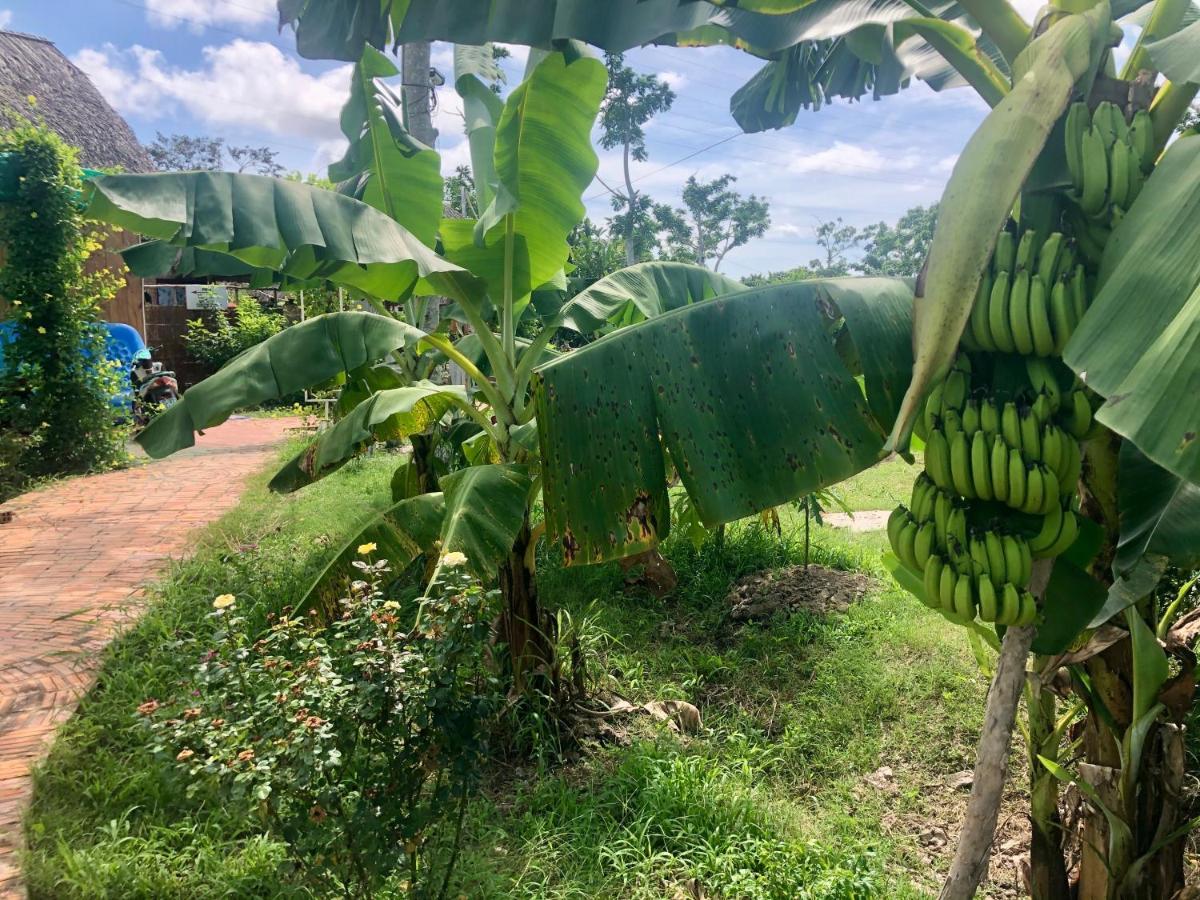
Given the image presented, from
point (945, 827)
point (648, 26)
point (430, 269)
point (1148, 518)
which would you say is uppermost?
point (648, 26)

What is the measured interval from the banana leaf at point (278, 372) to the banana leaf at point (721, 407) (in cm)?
136

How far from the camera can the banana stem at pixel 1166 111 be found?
5.14 ft

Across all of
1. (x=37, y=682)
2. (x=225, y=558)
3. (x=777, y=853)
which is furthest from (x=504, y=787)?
(x=225, y=558)

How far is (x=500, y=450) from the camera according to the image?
3307 millimetres

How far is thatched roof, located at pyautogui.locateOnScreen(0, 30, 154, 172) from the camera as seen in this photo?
13.4 metres

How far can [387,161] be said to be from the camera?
392cm

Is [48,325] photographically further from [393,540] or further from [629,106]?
[629,106]

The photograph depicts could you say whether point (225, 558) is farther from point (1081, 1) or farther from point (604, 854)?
point (1081, 1)

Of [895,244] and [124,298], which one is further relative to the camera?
[895,244]

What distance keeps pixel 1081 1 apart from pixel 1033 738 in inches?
78.2

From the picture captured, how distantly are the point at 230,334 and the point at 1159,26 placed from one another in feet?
51.5

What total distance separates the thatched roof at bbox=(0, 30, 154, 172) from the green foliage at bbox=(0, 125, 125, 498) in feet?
20.6

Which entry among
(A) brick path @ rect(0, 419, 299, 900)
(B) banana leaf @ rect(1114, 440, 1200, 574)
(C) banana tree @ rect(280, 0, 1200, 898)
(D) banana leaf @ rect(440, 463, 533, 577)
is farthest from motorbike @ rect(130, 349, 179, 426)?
(B) banana leaf @ rect(1114, 440, 1200, 574)

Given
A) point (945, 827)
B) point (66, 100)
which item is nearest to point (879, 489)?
point (945, 827)
